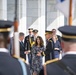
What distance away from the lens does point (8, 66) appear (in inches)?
154

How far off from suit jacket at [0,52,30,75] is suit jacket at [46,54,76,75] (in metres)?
0.29

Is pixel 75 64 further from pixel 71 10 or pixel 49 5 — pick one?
pixel 49 5

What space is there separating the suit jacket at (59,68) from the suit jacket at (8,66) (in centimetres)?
29

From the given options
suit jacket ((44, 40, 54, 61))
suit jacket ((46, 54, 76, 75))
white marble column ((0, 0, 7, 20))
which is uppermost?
white marble column ((0, 0, 7, 20))

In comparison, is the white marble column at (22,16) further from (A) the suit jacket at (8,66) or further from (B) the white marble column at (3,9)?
(A) the suit jacket at (8,66)

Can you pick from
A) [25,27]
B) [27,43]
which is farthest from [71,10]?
[25,27]

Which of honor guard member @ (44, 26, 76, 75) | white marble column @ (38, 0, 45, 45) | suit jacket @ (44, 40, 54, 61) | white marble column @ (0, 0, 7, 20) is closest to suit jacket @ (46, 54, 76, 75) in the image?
honor guard member @ (44, 26, 76, 75)

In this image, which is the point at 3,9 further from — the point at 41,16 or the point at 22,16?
the point at 41,16

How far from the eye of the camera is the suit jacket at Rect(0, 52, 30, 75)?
153 inches

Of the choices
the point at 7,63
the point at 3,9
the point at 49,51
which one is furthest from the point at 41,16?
the point at 7,63

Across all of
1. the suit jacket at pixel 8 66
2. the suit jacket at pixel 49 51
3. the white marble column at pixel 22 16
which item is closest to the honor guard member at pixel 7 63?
the suit jacket at pixel 8 66

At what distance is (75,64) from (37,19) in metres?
17.6

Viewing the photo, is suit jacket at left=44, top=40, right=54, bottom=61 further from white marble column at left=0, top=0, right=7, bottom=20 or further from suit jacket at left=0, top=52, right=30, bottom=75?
suit jacket at left=0, top=52, right=30, bottom=75

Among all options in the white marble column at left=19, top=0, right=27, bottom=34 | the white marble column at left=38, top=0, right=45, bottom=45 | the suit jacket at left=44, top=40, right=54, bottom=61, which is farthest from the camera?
the white marble column at left=38, top=0, right=45, bottom=45
